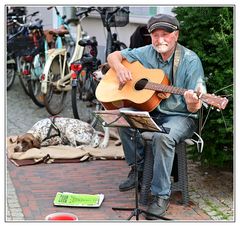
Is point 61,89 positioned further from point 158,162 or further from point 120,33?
point 158,162

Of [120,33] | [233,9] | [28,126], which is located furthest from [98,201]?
[120,33]

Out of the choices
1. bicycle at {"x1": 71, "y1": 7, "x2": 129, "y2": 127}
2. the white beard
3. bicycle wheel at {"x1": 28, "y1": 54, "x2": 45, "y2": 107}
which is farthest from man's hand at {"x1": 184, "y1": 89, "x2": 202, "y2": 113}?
bicycle wheel at {"x1": 28, "y1": 54, "x2": 45, "y2": 107}

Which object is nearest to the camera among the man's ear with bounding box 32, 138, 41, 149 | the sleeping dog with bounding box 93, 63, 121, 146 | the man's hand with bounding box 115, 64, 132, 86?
the man's hand with bounding box 115, 64, 132, 86

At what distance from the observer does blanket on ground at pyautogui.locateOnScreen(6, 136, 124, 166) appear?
646cm

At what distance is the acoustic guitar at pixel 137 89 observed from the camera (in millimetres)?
4919

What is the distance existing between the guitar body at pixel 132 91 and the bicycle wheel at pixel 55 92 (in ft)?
10.2

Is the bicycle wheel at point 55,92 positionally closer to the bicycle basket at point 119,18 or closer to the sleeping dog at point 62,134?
the bicycle basket at point 119,18

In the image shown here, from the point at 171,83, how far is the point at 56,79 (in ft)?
12.2

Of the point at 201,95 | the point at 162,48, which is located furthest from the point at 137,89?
the point at 201,95

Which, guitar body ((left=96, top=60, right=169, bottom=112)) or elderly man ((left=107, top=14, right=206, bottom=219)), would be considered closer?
elderly man ((left=107, top=14, right=206, bottom=219))

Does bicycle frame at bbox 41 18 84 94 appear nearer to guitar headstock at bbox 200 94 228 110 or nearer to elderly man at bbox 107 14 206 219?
elderly man at bbox 107 14 206 219

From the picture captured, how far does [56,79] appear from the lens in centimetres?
852

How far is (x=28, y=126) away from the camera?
798cm
